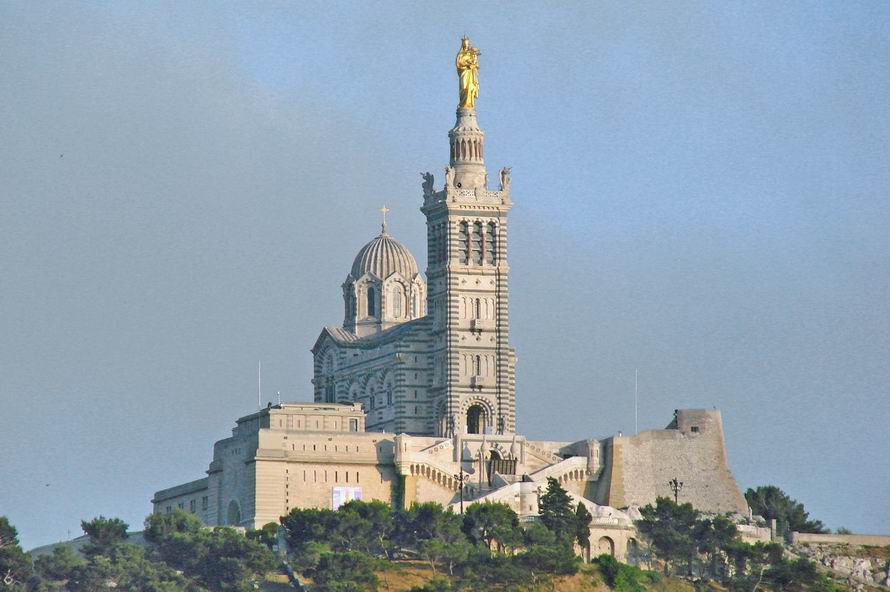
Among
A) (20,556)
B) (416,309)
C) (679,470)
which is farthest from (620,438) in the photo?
(20,556)

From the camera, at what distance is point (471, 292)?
176m

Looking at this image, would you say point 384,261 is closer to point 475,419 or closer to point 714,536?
point 475,419

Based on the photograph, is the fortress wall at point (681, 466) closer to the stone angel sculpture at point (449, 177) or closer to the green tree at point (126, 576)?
the stone angel sculpture at point (449, 177)

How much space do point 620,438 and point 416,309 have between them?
15.9m

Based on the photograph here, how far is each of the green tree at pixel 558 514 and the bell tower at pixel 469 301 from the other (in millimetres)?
8579

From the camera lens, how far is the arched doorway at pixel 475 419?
176m

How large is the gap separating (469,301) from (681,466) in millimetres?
14281

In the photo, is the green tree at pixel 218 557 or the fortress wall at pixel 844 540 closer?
the green tree at pixel 218 557

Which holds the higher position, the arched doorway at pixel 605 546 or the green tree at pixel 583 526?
the green tree at pixel 583 526

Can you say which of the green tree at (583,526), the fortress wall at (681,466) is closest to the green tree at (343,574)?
the green tree at (583,526)

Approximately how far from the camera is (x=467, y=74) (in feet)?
593

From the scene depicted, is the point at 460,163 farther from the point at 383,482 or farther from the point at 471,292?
the point at 383,482

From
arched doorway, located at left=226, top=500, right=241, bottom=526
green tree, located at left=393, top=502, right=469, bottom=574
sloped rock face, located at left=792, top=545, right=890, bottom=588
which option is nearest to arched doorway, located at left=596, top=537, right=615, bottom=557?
green tree, located at left=393, top=502, right=469, bottom=574

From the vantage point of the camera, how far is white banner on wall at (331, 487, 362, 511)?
16938 cm
